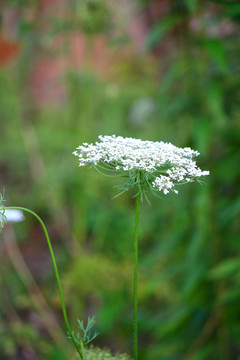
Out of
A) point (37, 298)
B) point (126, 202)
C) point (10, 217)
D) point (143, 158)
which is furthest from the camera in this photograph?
point (126, 202)

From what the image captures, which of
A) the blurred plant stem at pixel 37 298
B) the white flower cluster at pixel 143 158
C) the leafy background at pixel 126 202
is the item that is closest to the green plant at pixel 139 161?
the white flower cluster at pixel 143 158

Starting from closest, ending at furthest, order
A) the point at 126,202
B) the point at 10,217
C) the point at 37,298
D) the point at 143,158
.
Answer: the point at 143,158
the point at 10,217
the point at 37,298
the point at 126,202

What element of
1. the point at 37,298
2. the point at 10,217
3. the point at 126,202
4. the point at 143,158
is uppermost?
the point at 126,202

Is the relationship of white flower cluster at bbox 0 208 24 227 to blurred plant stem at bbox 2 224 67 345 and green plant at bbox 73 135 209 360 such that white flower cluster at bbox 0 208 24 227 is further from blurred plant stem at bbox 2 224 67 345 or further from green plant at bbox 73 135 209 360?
blurred plant stem at bbox 2 224 67 345

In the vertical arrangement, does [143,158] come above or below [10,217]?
below

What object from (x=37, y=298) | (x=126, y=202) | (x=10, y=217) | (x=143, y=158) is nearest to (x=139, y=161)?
(x=143, y=158)

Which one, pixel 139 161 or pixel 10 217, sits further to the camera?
pixel 10 217

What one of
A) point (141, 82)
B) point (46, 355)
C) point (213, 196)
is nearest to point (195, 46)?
point (213, 196)

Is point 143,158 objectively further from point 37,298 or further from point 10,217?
point 37,298

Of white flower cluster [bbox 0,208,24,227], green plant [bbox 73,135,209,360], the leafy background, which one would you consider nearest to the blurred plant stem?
the leafy background
